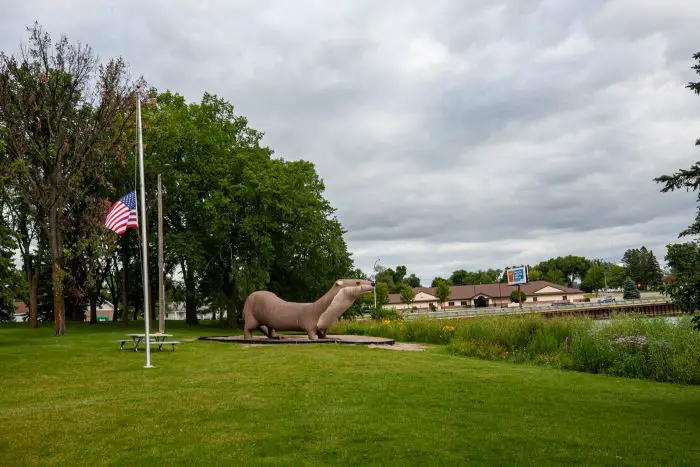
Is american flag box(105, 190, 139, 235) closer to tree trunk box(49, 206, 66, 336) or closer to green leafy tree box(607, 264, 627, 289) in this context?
tree trunk box(49, 206, 66, 336)

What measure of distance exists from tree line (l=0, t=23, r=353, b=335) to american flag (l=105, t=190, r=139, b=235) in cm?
957

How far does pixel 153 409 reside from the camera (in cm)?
1001

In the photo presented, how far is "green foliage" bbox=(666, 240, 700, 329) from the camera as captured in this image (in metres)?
8.20

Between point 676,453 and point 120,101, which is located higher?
point 120,101

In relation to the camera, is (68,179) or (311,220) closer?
(68,179)

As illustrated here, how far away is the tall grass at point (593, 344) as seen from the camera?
14797mm

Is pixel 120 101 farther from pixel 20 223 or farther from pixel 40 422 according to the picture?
pixel 40 422

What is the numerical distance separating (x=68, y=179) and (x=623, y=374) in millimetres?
24876

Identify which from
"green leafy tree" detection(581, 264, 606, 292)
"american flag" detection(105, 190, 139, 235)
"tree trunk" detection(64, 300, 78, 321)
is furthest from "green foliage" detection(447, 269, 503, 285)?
"american flag" detection(105, 190, 139, 235)

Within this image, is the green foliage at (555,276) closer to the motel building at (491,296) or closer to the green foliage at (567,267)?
the green foliage at (567,267)

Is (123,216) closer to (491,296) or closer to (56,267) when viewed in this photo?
(56,267)

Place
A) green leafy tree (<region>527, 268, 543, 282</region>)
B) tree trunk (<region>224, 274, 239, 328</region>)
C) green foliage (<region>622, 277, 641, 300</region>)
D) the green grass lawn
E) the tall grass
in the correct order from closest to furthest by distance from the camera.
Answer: the green grass lawn, the tall grass, tree trunk (<region>224, 274, 239, 328</region>), green foliage (<region>622, 277, 641, 300</region>), green leafy tree (<region>527, 268, 543, 282</region>)

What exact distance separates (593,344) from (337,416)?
35.2 feet

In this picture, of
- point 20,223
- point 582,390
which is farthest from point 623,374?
point 20,223
